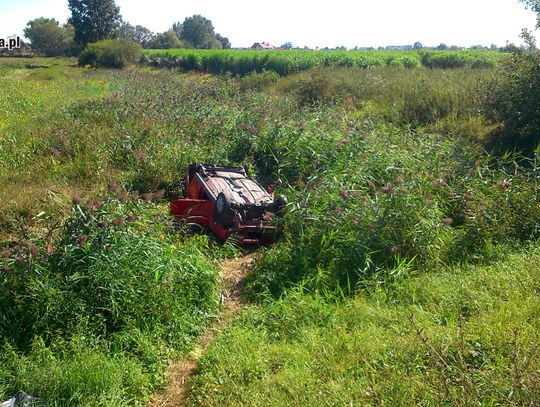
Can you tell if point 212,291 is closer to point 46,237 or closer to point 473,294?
point 46,237

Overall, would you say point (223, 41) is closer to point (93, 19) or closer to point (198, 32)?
point (198, 32)

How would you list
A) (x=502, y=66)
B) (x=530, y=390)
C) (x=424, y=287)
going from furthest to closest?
1. (x=502, y=66)
2. (x=424, y=287)
3. (x=530, y=390)

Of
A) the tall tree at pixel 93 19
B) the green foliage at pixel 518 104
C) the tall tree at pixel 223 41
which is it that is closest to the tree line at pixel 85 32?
the tall tree at pixel 93 19

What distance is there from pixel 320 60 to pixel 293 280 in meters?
25.2

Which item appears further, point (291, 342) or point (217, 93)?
point (217, 93)

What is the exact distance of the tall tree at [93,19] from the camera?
55906 millimetres

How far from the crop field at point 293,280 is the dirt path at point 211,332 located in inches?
2.8

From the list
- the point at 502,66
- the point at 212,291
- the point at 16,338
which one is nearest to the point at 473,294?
the point at 212,291

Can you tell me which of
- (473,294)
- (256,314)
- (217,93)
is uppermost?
(217,93)

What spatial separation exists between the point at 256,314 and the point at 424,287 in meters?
1.55

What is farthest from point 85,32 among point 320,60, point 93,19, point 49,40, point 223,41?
point 223,41

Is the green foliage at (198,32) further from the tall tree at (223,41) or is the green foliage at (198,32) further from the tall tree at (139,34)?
the tall tree at (139,34)

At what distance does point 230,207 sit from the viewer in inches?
256

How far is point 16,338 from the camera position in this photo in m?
4.19
